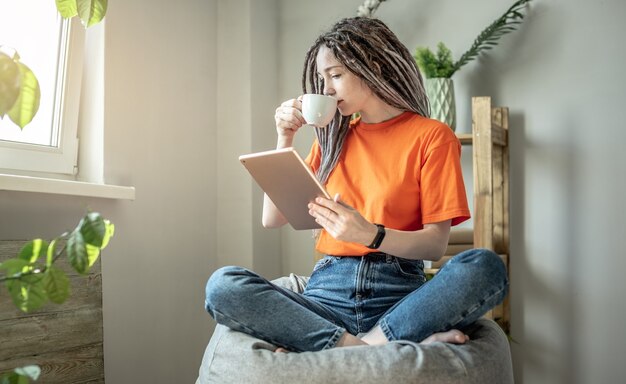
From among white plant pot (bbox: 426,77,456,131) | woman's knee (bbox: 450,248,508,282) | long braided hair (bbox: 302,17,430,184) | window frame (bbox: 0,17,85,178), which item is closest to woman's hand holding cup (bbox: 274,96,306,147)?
long braided hair (bbox: 302,17,430,184)

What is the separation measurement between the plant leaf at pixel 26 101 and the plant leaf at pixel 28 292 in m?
0.21

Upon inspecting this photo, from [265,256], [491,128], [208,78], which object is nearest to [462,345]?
[491,128]

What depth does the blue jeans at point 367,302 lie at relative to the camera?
131 cm

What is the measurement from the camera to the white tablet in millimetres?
1307

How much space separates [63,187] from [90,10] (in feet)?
2.68

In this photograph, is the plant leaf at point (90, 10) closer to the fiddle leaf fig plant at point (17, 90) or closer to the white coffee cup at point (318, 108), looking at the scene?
the fiddle leaf fig plant at point (17, 90)

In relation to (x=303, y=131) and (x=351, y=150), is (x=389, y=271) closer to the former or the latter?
(x=351, y=150)

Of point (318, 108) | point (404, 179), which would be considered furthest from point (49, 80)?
point (404, 179)

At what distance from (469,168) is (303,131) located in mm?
715

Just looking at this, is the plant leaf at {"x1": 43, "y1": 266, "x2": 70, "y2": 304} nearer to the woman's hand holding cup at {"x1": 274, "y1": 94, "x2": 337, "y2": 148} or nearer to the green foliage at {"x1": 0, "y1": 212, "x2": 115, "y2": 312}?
the green foliage at {"x1": 0, "y1": 212, "x2": 115, "y2": 312}

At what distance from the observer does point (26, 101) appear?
2.72 ft

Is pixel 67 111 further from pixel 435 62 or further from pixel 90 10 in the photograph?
pixel 435 62

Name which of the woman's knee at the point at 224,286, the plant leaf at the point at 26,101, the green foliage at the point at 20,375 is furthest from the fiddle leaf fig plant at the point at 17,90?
the woman's knee at the point at 224,286

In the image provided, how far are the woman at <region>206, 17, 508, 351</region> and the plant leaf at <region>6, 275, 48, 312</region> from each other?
0.64 metres
